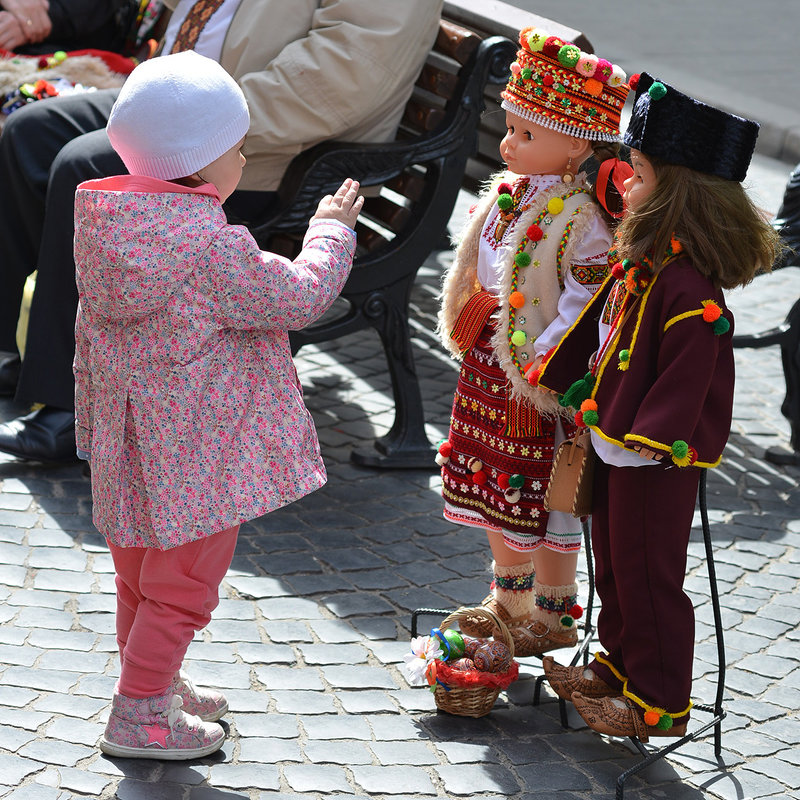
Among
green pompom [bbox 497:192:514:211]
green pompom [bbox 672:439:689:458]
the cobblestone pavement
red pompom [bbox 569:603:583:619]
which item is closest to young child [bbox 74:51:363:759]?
the cobblestone pavement

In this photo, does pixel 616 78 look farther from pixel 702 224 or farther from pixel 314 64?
pixel 314 64

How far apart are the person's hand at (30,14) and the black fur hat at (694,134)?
11.3 feet

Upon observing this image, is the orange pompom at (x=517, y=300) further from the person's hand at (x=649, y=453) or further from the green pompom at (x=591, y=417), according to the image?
the person's hand at (x=649, y=453)

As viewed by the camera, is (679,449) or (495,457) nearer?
(679,449)

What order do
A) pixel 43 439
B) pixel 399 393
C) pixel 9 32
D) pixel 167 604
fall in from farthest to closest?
pixel 9 32
pixel 399 393
pixel 43 439
pixel 167 604

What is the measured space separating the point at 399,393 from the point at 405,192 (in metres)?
0.79

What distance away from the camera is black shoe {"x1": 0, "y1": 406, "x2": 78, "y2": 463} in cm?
435

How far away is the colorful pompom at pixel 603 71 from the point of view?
3002 mm

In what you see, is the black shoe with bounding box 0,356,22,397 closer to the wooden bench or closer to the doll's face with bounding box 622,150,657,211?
the wooden bench

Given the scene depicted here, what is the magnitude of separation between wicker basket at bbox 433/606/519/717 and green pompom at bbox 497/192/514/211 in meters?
1.11

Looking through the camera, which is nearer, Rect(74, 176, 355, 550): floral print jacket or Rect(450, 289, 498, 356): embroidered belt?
Rect(74, 176, 355, 550): floral print jacket

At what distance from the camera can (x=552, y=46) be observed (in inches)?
118

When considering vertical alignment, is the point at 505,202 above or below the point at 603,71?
below

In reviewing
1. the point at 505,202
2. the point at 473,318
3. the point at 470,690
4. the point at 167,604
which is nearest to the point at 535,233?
the point at 505,202
